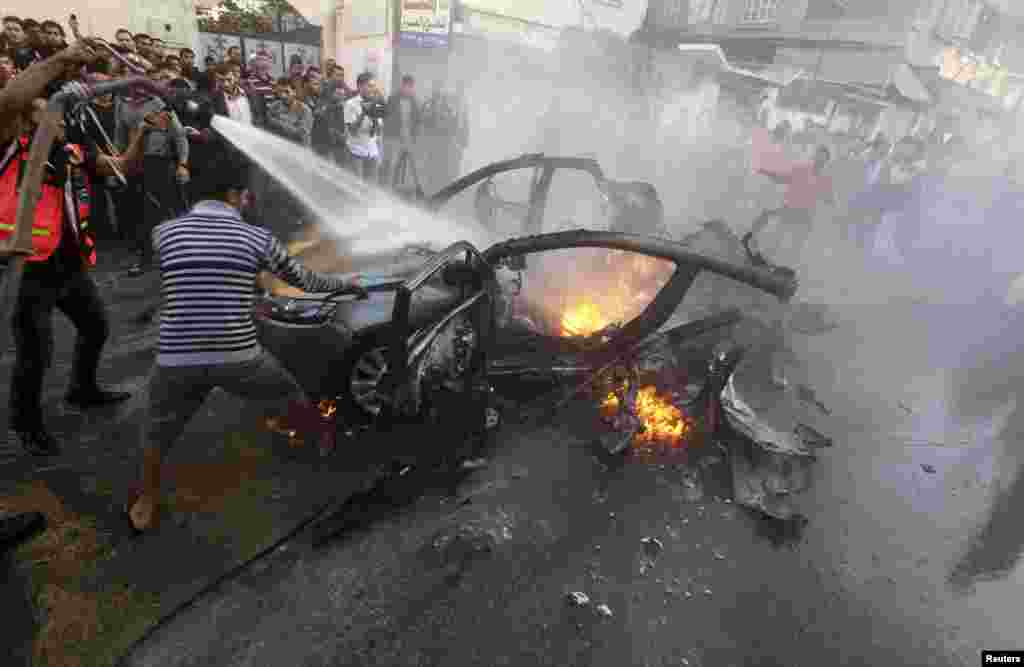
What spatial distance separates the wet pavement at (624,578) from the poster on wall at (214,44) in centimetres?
1217

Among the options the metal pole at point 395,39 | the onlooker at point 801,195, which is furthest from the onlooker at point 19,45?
the onlooker at point 801,195

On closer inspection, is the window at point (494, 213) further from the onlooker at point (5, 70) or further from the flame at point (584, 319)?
the onlooker at point (5, 70)

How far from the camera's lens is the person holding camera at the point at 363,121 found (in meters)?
9.04

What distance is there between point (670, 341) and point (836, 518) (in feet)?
5.80

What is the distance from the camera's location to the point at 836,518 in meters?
3.88

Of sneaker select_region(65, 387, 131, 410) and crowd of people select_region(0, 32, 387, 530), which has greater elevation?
crowd of people select_region(0, 32, 387, 530)

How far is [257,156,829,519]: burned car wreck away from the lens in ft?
A: 12.0

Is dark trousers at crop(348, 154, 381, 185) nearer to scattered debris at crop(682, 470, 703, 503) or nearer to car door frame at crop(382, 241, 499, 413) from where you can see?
car door frame at crop(382, 241, 499, 413)

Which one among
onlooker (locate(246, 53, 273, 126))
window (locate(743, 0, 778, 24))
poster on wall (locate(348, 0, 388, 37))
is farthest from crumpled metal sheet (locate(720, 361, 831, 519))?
window (locate(743, 0, 778, 24))

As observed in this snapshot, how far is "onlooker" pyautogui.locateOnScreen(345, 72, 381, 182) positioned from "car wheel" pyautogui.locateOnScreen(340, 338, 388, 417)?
20.8ft

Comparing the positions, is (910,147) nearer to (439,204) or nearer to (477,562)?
(439,204)

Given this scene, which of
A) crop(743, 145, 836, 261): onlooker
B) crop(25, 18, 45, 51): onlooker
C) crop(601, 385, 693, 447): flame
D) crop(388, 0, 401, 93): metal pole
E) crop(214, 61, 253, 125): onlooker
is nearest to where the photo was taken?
crop(601, 385, 693, 447): flame

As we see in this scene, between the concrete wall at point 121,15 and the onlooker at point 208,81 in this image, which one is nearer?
the onlooker at point 208,81

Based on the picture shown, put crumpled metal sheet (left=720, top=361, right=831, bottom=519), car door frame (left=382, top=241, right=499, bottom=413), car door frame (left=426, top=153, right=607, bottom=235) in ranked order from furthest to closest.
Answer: car door frame (left=426, top=153, right=607, bottom=235), crumpled metal sheet (left=720, top=361, right=831, bottom=519), car door frame (left=382, top=241, right=499, bottom=413)
